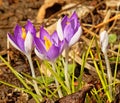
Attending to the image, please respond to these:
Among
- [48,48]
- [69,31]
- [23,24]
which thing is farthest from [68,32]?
[23,24]

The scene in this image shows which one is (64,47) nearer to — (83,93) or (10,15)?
(83,93)

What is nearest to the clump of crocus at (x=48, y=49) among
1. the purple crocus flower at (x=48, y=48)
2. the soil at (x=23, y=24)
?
the purple crocus flower at (x=48, y=48)

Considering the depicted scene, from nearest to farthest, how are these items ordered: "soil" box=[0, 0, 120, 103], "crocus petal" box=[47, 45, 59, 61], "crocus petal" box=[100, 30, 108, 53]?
"crocus petal" box=[47, 45, 59, 61] → "crocus petal" box=[100, 30, 108, 53] → "soil" box=[0, 0, 120, 103]

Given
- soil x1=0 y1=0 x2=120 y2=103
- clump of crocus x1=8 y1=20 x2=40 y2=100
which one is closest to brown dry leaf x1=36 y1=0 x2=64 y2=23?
soil x1=0 y1=0 x2=120 y2=103

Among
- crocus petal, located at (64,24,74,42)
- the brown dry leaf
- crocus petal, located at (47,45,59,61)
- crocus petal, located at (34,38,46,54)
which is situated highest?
the brown dry leaf

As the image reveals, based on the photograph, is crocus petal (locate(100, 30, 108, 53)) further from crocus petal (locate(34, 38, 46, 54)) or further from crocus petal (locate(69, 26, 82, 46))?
crocus petal (locate(34, 38, 46, 54))

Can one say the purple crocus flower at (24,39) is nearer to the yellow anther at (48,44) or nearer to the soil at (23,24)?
the yellow anther at (48,44)

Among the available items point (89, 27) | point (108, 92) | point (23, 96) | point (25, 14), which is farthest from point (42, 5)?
point (108, 92)

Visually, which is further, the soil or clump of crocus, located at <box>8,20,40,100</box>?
the soil
